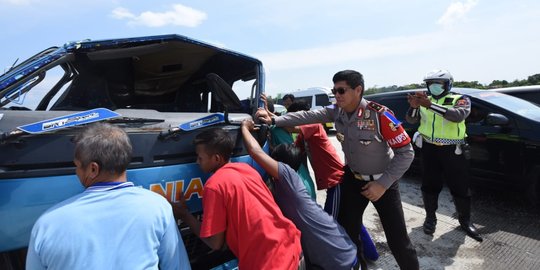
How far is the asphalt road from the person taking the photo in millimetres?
3143

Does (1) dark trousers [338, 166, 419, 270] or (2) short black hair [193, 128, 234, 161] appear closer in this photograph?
(2) short black hair [193, 128, 234, 161]

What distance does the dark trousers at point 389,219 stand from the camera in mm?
2488

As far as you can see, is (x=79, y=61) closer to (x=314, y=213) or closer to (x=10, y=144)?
(x=10, y=144)

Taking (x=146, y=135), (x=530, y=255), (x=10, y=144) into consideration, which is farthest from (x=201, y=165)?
(x=530, y=255)

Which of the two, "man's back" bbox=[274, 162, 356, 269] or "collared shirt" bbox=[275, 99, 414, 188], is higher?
"collared shirt" bbox=[275, 99, 414, 188]

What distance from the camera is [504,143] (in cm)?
423

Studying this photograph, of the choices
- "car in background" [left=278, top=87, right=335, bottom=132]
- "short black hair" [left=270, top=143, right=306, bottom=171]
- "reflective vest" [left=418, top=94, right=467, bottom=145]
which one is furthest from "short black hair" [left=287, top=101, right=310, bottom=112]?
"car in background" [left=278, top=87, right=335, bottom=132]

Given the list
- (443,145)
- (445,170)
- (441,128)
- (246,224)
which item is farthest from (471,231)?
(246,224)

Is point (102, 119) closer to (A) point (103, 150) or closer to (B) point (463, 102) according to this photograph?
(A) point (103, 150)

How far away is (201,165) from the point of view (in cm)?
193

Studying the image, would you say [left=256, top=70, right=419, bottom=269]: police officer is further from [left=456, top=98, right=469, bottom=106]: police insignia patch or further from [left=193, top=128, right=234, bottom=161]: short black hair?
[left=456, top=98, right=469, bottom=106]: police insignia patch

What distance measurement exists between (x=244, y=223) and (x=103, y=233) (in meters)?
0.67

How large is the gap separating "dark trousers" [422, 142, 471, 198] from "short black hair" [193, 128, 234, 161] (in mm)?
2703

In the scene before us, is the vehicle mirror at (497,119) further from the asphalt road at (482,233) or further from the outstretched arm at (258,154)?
the outstretched arm at (258,154)
